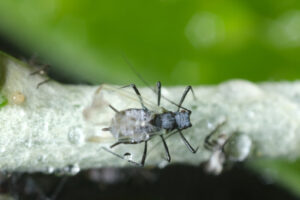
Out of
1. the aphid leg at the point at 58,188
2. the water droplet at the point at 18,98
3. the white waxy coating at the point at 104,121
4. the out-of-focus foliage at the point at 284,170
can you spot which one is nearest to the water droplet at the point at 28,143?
the white waxy coating at the point at 104,121

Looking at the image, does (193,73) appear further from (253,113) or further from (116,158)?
(116,158)

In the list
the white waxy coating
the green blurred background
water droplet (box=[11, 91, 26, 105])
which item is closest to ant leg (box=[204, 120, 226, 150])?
the white waxy coating

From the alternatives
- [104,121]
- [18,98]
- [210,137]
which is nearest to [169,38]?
[210,137]

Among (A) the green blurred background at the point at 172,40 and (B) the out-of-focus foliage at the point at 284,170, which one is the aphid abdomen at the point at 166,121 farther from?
(B) the out-of-focus foliage at the point at 284,170

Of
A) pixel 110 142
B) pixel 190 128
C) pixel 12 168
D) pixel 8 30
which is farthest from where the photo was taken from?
pixel 8 30

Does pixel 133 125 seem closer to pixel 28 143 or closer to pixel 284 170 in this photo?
pixel 28 143

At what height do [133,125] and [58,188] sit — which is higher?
[133,125]

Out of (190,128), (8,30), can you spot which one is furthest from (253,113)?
(8,30)
